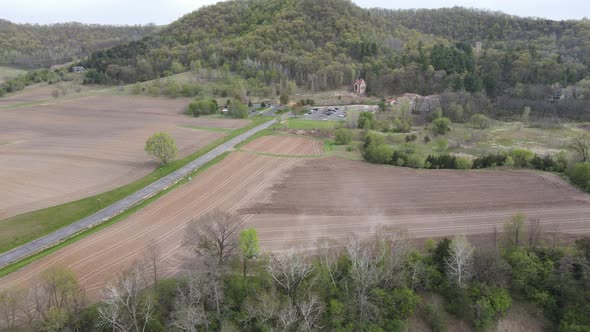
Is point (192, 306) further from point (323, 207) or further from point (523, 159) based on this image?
point (523, 159)

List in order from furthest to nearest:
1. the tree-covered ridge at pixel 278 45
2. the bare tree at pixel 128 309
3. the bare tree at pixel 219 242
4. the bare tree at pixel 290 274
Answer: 1. the tree-covered ridge at pixel 278 45
2. the bare tree at pixel 219 242
3. the bare tree at pixel 290 274
4. the bare tree at pixel 128 309

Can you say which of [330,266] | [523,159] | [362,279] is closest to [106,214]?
[330,266]

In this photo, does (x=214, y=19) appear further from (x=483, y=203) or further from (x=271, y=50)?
(x=483, y=203)

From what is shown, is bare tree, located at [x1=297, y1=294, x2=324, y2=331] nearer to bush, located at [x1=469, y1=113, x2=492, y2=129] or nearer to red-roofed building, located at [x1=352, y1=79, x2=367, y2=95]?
bush, located at [x1=469, y1=113, x2=492, y2=129]

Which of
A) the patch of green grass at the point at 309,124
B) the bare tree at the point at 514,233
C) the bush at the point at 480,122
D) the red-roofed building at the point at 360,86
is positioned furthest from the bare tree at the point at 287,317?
the red-roofed building at the point at 360,86

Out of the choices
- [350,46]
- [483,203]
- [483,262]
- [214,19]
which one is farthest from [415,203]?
[214,19]

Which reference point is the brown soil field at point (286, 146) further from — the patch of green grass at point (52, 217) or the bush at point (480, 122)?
the bush at point (480, 122)
